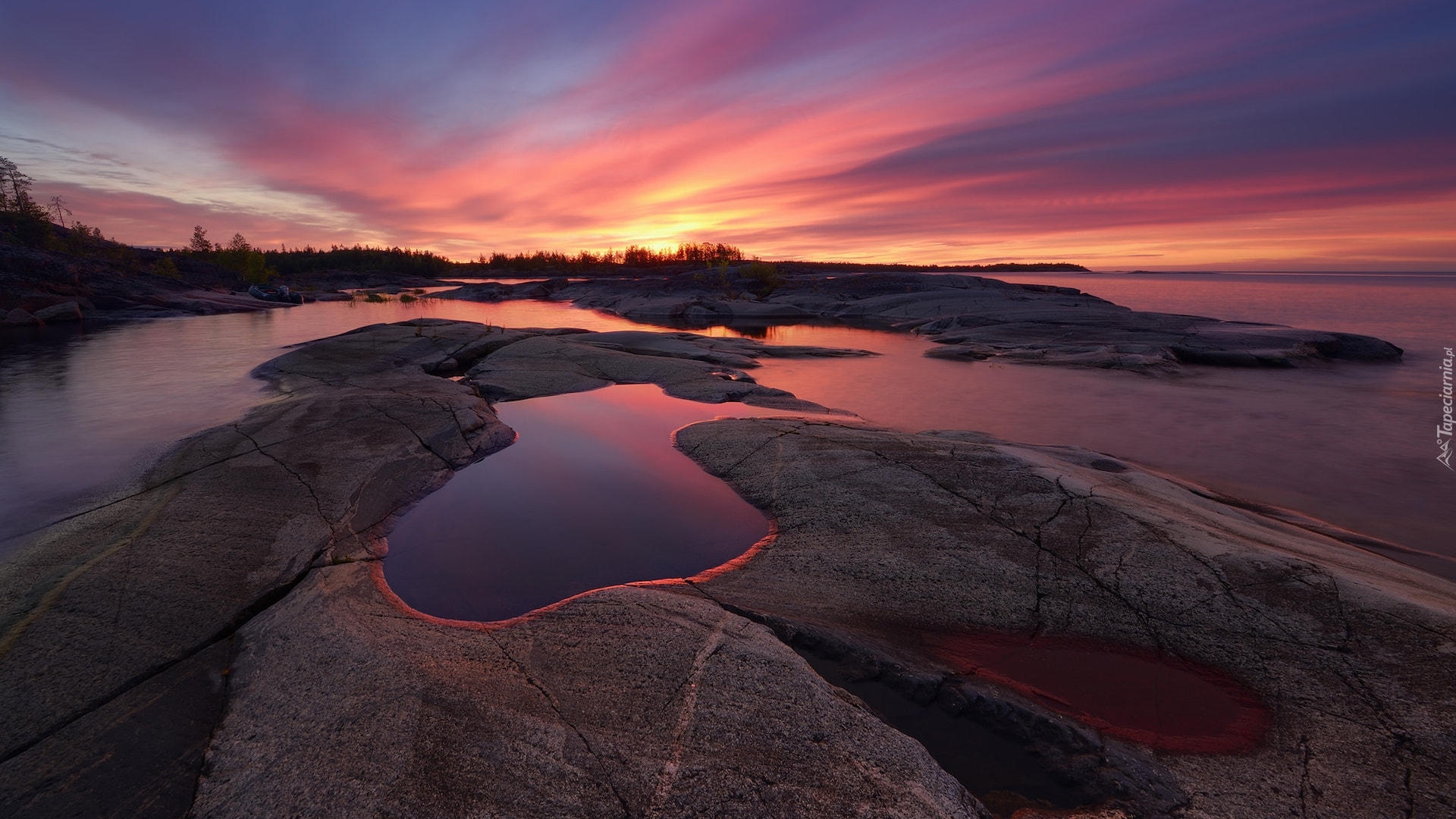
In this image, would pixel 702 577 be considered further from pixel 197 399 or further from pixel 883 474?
pixel 197 399

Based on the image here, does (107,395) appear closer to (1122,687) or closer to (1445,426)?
(1122,687)

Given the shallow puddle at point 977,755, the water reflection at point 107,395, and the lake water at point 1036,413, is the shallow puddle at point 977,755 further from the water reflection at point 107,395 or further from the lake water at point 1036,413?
the water reflection at point 107,395

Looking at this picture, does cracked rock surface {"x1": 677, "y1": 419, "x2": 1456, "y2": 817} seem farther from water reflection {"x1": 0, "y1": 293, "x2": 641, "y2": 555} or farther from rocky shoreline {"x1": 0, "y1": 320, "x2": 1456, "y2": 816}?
water reflection {"x1": 0, "y1": 293, "x2": 641, "y2": 555}

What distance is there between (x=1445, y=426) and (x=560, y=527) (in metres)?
17.1

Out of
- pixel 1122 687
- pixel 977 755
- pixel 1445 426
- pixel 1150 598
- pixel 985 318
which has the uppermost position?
pixel 985 318

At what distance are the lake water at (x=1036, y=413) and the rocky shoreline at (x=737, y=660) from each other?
201 centimetres

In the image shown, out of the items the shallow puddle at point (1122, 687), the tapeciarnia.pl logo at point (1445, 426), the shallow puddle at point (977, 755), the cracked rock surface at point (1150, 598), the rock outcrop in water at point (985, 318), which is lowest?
the shallow puddle at point (977, 755)

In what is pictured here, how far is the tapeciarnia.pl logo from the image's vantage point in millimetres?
9273

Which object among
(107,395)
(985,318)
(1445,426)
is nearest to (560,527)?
(107,395)

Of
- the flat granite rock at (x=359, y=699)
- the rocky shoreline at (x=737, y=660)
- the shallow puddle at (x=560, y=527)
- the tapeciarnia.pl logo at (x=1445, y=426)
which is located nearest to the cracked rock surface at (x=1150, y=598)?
the rocky shoreline at (x=737, y=660)

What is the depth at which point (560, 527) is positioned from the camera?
6.17m

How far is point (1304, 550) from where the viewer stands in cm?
Result: 498

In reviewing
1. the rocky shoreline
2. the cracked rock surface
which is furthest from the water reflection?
the cracked rock surface

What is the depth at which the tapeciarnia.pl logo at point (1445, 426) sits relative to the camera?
9273 mm
